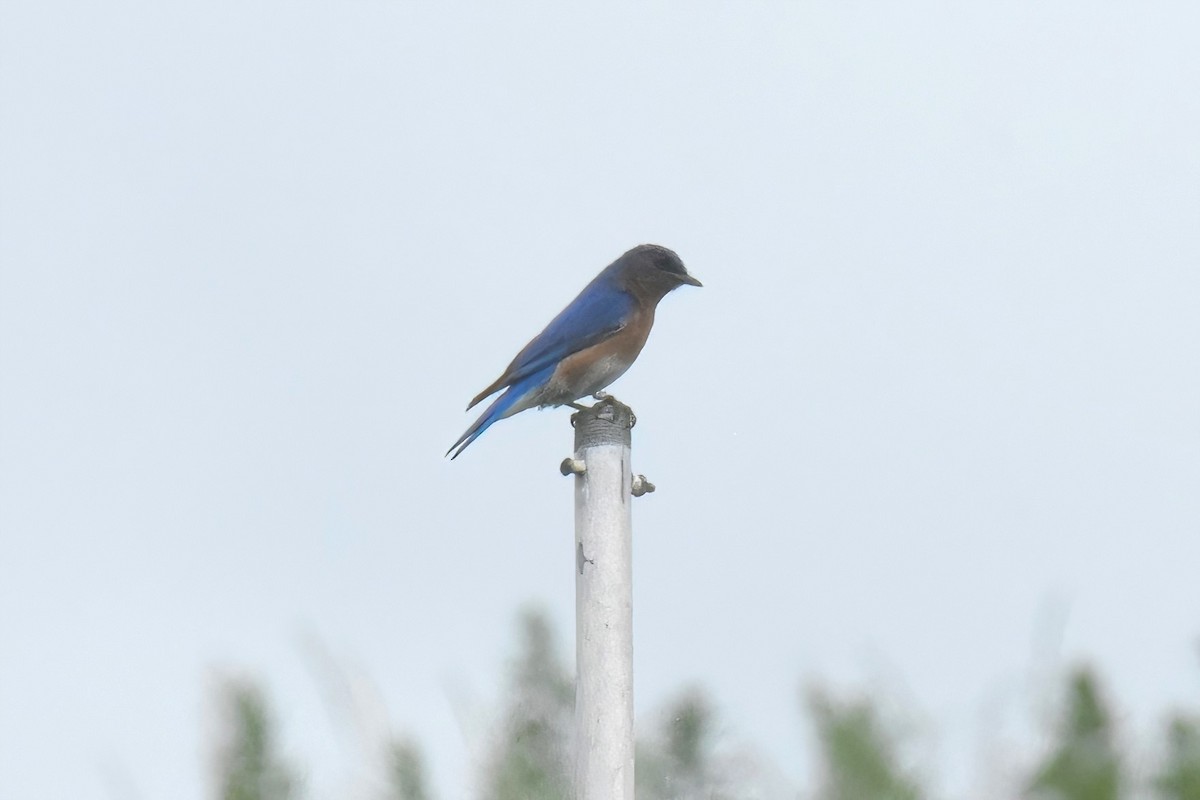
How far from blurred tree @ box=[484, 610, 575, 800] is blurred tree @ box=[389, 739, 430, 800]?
7 centimetres

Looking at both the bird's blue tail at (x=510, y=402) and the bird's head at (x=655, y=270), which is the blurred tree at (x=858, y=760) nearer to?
the bird's blue tail at (x=510, y=402)

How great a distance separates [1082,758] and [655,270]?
7.68m

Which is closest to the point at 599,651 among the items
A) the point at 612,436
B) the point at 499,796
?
→ the point at 612,436

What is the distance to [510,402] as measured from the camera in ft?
24.4

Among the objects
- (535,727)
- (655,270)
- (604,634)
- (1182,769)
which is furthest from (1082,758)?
(655,270)

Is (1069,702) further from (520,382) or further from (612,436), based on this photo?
(520,382)

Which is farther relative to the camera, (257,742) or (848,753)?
(257,742)

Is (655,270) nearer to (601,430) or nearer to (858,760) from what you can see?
(601,430)

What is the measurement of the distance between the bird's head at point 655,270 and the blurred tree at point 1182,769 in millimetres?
7436

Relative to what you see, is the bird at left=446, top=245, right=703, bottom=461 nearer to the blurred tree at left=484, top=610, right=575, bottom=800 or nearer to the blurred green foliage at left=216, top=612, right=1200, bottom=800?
the blurred tree at left=484, top=610, right=575, bottom=800

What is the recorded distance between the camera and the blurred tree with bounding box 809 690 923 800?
89cm

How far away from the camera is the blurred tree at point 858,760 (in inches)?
34.9

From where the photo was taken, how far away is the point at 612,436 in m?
4.11

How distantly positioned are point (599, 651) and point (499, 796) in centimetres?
242
